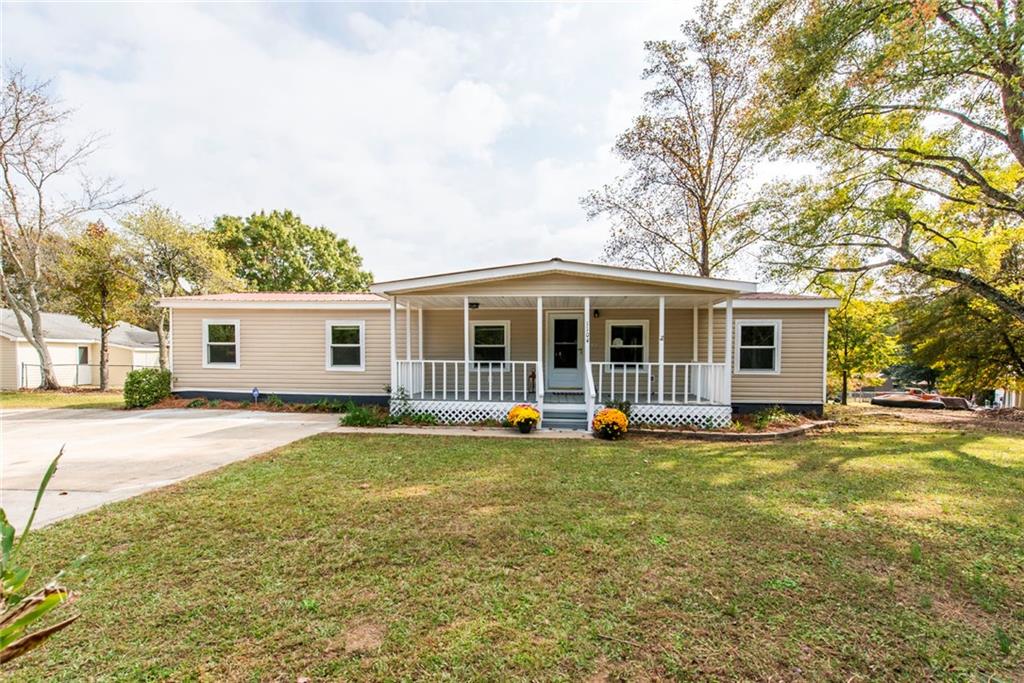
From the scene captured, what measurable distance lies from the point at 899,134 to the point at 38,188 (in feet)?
84.4

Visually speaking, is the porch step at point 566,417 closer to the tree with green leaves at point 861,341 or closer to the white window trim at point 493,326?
the white window trim at point 493,326

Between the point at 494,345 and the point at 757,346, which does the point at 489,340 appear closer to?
the point at 494,345

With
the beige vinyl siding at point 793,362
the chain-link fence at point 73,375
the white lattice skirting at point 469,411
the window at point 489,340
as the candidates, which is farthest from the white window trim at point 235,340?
the beige vinyl siding at point 793,362

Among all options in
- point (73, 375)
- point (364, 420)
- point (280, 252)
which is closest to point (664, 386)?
point (364, 420)

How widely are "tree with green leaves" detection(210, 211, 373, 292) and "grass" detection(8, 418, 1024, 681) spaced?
82.5 ft

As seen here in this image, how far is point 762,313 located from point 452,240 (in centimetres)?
1277

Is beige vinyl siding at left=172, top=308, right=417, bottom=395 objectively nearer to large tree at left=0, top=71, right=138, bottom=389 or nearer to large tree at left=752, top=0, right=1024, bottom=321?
large tree at left=0, top=71, right=138, bottom=389

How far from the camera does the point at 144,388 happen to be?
1102cm

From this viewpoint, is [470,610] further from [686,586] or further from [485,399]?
[485,399]

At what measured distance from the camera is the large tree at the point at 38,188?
14.1 m

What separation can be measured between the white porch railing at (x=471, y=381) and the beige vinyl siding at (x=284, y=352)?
4.87 ft

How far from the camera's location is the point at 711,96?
14422mm

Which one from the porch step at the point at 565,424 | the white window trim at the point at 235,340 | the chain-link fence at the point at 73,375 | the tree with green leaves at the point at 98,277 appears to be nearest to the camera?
the porch step at the point at 565,424

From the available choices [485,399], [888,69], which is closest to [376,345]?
[485,399]
